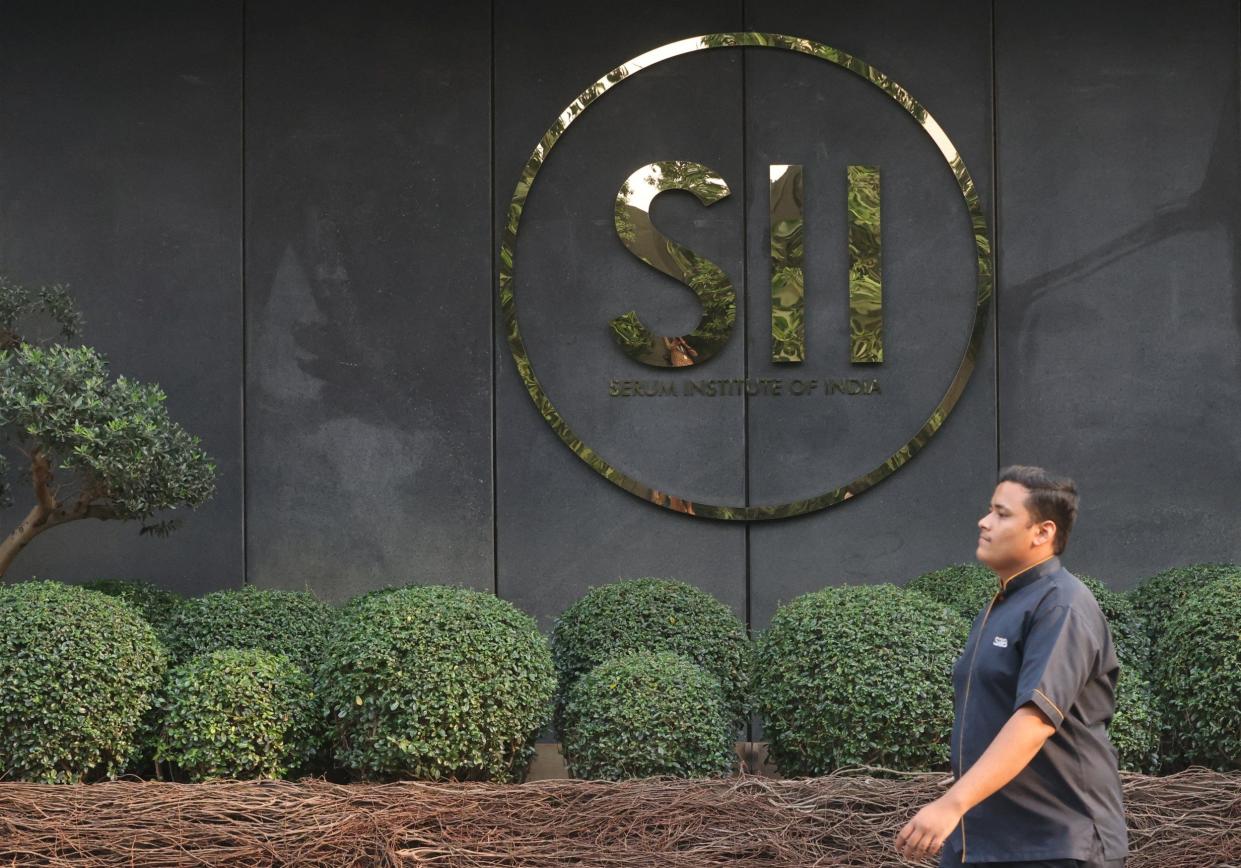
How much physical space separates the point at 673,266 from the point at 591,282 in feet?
1.58

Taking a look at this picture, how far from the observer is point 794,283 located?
791 centimetres

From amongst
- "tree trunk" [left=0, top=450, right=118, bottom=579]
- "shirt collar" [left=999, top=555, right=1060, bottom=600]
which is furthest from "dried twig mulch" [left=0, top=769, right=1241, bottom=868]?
"shirt collar" [left=999, top=555, right=1060, bottom=600]

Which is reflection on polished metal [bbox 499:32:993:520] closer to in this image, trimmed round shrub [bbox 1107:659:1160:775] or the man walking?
trimmed round shrub [bbox 1107:659:1160:775]

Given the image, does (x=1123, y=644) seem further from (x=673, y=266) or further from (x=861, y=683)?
(x=673, y=266)

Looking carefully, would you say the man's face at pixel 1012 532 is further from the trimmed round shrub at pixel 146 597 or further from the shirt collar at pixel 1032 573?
the trimmed round shrub at pixel 146 597

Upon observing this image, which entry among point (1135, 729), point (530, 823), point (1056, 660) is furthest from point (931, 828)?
point (1135, 729)

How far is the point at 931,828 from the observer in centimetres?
283

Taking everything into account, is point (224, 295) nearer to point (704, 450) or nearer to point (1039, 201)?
point (704, 450)

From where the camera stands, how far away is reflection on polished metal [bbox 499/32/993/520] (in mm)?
7938

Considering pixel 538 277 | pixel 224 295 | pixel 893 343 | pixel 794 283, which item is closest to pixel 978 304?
pixel 893 343

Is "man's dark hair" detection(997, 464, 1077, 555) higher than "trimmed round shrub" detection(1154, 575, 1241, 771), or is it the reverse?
"man's dark hair" detection(997, 464, 1077, 555)

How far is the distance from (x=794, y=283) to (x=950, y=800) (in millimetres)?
5313

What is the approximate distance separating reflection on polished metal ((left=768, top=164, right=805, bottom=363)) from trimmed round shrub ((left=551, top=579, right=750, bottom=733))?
187 centimetres

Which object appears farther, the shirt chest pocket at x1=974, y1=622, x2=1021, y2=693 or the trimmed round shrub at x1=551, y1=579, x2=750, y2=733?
the trimmed round shrub at x1=551, y1=579, x2=750, y2=733
